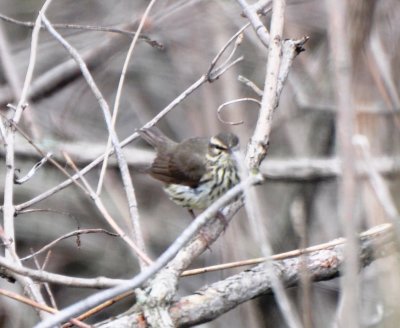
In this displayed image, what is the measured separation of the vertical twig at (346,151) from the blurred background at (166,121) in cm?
275

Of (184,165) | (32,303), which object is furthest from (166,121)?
(32,303)

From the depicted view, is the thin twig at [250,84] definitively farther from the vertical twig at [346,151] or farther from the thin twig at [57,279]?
the vertical twig at [346,151]

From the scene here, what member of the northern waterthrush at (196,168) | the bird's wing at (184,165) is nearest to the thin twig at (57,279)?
the northern waterthrush at (196,168)

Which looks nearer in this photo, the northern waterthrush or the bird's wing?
the northern waterthrush

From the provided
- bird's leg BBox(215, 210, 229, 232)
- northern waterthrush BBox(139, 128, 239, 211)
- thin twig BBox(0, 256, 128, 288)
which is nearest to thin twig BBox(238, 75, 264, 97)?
bird's leg BBox(215, 210, 229, 232)

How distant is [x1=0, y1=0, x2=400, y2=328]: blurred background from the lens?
18.3 feet

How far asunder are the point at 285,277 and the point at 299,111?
2.61 meters

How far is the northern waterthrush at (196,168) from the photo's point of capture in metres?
4.30

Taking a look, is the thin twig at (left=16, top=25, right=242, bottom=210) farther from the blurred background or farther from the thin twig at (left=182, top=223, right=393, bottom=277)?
the blurred background

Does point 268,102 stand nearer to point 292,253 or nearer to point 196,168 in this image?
point 292,253

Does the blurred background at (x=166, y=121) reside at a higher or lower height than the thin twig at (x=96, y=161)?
higher

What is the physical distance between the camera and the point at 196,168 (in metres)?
4.52

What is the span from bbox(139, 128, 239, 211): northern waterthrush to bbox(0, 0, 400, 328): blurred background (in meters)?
0.49

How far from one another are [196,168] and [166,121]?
2.23 meters
